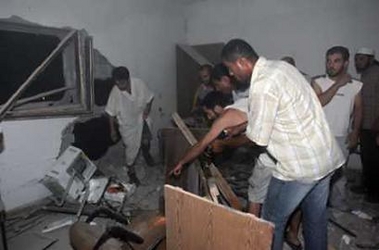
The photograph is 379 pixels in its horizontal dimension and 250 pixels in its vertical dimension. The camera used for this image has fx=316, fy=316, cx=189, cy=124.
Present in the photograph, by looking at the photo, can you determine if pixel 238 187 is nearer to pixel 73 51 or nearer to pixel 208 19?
pixel 73 51

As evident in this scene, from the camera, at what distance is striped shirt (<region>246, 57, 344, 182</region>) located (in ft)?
4.56

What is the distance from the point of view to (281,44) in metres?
4.59

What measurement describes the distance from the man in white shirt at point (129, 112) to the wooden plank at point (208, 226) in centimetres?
Result: 238

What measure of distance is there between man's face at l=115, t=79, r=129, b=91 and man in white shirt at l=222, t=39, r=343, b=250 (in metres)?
2.33

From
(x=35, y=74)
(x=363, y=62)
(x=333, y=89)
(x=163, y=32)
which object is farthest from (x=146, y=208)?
(x=163, y=32)

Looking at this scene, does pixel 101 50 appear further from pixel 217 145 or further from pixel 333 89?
pixel 333 89

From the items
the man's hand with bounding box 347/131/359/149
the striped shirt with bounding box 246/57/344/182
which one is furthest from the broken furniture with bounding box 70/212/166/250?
the man's hand with bounding box 347/131/359/149

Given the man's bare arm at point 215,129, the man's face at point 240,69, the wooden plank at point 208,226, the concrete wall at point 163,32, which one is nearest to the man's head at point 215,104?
the man's bare arm at point 215,129

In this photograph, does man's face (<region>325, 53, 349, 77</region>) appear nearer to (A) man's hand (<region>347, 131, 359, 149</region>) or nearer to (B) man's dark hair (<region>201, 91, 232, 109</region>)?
(A) man's hand (<region>347, 131, 359, 149</region>)

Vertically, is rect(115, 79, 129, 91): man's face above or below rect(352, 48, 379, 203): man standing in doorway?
above

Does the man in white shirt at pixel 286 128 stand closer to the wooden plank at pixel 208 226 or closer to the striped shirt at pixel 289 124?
the striped shirt at pixel 289 124

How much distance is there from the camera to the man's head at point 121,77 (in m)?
3.65

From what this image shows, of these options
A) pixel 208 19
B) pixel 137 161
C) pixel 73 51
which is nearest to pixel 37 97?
pixel 73 51

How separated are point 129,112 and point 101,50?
84cm
